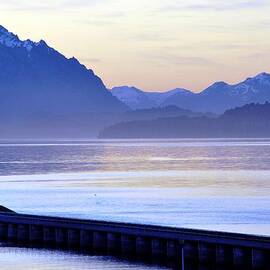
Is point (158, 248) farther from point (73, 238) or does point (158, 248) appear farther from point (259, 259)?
point (259, 259)

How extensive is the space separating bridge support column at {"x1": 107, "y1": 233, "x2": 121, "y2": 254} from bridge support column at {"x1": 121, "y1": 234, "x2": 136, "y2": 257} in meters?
0.37

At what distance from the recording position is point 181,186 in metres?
154

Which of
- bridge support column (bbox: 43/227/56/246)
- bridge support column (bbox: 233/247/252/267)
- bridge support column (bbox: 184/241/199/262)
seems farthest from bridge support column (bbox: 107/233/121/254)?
bridge support column (bbox: 233/247/252/267)

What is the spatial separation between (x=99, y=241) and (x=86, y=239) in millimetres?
1421

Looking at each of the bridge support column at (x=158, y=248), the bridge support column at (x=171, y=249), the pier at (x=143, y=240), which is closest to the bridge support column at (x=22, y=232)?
the pier at (x=143, y=240)

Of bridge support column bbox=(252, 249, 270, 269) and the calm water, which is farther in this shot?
the calm water

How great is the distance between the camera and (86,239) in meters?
75.3

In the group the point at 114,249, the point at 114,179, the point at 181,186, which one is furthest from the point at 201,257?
the point at 114,179

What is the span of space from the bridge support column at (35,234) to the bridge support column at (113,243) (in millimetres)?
7207

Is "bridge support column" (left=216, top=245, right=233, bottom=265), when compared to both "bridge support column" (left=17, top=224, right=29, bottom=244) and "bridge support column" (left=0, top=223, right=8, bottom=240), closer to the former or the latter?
"bridge support column" (left=17, top=224, right=29, bottom=244)

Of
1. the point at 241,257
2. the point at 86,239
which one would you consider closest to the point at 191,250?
the point at 241,257

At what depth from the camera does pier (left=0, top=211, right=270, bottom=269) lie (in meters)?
63.8

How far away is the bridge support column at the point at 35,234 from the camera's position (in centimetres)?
7850

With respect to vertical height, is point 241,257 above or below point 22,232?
below
